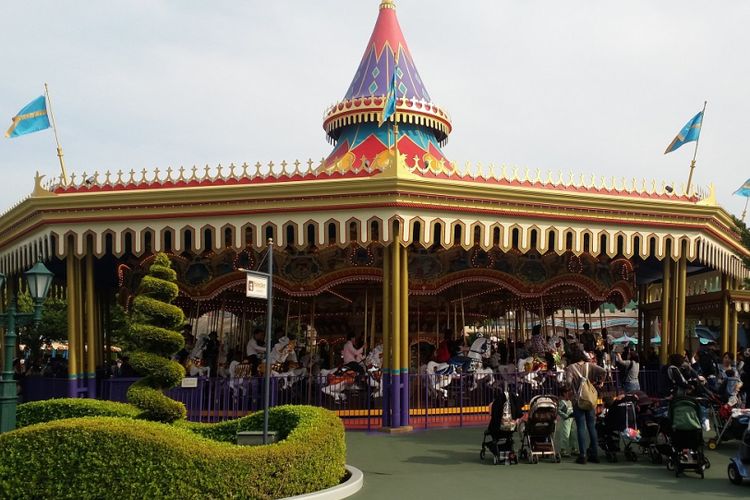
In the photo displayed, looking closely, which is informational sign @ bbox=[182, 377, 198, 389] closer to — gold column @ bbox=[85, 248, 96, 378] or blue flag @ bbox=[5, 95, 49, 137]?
gold column @ bbox=[85, 248, 96, 378]

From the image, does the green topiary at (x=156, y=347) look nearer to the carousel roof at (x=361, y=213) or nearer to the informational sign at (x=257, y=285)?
the informational sign at (x=257, y=285)

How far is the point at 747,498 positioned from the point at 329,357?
13.5 meters

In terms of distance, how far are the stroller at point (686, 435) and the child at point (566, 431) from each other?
181 centimetres

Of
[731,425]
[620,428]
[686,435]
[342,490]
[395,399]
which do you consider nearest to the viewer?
[342,490]

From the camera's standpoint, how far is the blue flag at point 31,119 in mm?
17016

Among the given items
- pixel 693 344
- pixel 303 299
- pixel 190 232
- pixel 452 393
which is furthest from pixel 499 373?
pixel 693 344

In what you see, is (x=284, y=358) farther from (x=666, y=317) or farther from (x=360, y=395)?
(x=666, y=317)

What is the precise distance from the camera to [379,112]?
19.9 metres

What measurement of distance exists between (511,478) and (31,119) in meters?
13.6

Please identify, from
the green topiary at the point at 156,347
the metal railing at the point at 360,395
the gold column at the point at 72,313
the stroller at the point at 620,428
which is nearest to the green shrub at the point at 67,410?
the green topiary at the point at 156,347

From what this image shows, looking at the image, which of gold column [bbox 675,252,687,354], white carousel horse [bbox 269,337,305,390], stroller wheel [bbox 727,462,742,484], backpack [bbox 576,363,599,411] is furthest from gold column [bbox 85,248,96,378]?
gold column [bbox 675,252,687,354]

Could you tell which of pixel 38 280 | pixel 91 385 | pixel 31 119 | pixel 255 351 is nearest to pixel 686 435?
pixel 38 280

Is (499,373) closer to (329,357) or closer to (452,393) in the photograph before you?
(452,393)

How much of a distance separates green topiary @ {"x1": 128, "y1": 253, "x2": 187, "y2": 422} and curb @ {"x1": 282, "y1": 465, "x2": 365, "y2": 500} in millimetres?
2841
